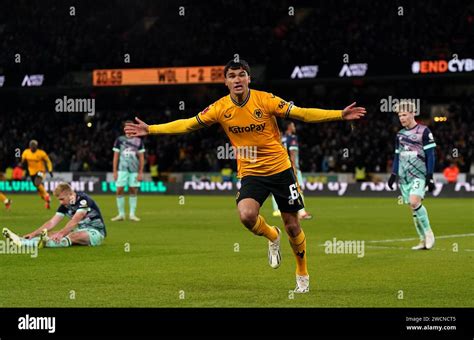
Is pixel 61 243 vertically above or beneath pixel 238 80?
beneath

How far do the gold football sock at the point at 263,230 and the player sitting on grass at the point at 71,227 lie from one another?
4.72 metres

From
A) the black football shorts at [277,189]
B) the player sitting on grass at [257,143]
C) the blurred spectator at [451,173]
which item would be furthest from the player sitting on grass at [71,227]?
the blurred spectator at [451,173]

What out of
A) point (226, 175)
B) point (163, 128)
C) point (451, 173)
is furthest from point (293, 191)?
point (226, 175)

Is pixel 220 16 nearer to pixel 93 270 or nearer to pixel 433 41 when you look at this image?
pixel 433 41

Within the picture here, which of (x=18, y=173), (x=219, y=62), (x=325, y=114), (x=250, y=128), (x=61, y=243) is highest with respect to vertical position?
(x=219, y=62)

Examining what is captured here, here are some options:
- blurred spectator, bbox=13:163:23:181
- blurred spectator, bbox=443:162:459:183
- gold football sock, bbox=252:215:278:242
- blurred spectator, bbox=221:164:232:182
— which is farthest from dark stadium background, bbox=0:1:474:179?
gold football sock, bbox=252:215:278:242

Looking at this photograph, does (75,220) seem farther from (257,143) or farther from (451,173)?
(451,173)

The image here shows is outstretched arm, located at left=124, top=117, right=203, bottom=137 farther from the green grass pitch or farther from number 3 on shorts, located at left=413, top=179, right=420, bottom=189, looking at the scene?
number 3 on shorts, located at left=413, top=179, right=420, bottom=189

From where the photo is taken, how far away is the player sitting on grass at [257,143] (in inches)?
422

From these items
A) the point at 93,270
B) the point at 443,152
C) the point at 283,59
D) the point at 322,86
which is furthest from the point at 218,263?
the point at 322,86

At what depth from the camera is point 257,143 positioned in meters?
10.9

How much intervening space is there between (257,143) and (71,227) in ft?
18.4

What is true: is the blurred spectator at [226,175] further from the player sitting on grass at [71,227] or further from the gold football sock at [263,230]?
the gold football sock at [263,230]

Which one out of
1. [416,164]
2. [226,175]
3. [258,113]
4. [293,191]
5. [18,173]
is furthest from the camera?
[18,173]
